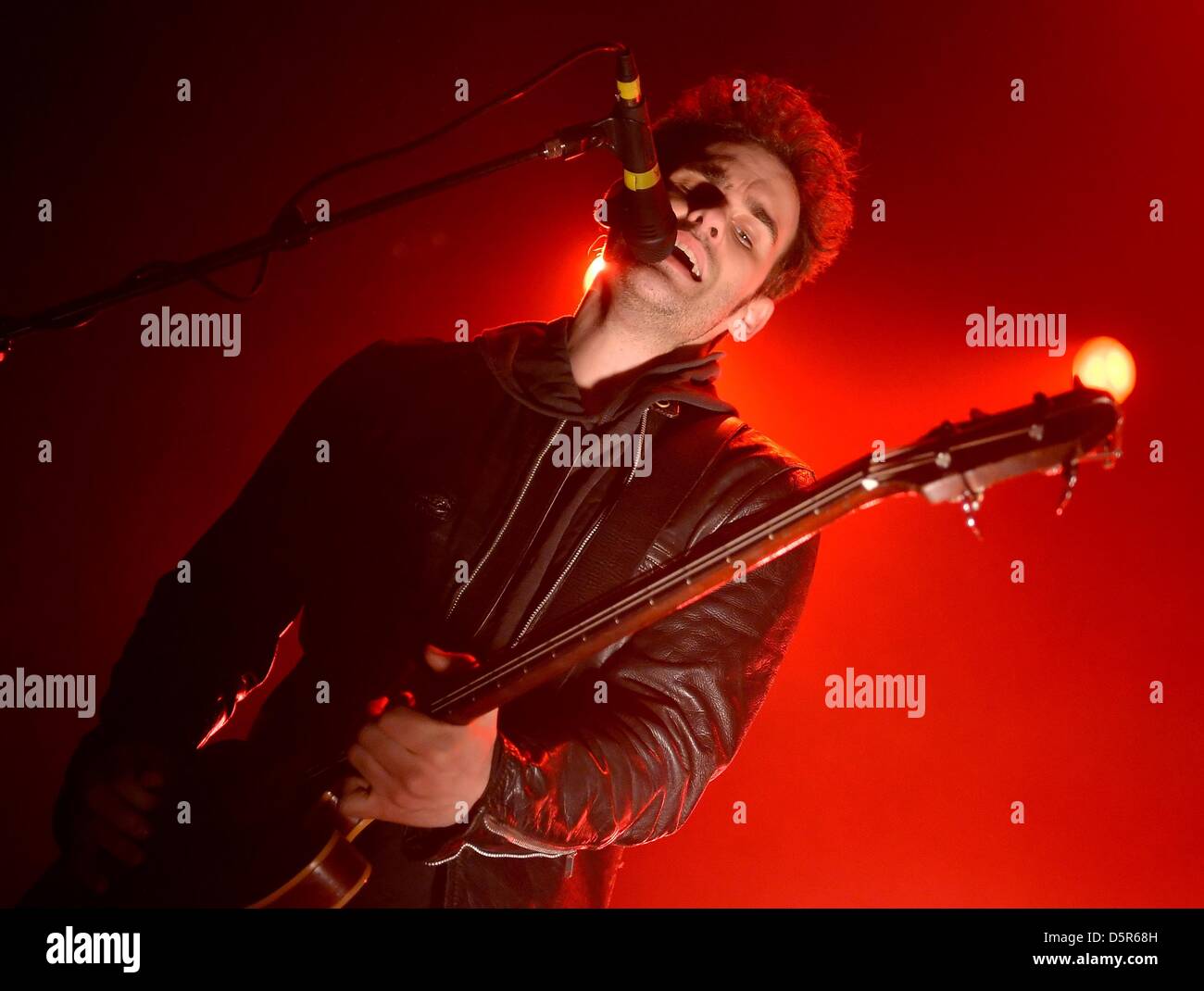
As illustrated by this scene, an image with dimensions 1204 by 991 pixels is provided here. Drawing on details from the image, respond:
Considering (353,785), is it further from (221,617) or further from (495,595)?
(221,617)

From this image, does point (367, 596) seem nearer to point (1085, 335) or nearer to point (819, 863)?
point (819, 863)

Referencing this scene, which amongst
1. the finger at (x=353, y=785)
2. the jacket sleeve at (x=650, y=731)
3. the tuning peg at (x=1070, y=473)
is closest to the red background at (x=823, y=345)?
the jacket sleeve at (x=650, y=731)

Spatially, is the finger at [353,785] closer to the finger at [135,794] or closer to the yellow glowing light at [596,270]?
the finger at [135,794]

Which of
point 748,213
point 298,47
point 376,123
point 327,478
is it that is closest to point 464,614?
point 327,478

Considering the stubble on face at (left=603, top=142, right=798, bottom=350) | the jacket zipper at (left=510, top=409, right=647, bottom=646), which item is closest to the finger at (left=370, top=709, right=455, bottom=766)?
the jacket zipper at (left=510, top=409, right=647, bottom=646)

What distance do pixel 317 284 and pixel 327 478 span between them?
1.58m

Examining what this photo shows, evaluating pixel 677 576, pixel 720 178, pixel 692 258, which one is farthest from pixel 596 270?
pixel 677 576

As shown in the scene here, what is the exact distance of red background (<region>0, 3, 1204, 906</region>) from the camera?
10.8 feet

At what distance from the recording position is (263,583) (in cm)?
211

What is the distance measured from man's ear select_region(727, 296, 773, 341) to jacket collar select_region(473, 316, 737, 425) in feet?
0.85

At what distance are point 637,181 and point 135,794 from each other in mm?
1485

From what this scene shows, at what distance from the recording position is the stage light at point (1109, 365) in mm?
3303

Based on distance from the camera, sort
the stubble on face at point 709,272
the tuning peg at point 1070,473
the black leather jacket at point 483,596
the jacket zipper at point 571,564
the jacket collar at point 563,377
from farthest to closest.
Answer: the stubble on face at point 709,272
the jacket collar at point 563,377
the jacket zipper at point 571,564
the black leather jacket at point 483,596
the tuning peg at point 1070,473

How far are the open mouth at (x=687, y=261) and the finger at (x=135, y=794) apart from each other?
65.5 inches
